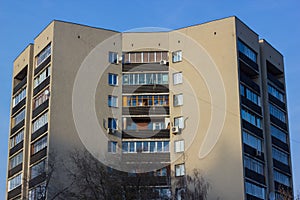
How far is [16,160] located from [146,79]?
17.5 metres

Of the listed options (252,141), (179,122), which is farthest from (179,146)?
(252,141)

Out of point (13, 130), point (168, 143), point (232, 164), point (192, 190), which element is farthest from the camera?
point (13, 130)

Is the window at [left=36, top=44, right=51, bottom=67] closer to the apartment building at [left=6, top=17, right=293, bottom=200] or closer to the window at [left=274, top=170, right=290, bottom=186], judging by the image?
the apartment building at [left=6, top=17, right=293, bottom=200]

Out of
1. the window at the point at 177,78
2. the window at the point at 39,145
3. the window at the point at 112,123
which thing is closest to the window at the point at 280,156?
the window at the point at 177,78

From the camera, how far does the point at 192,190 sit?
5428cm

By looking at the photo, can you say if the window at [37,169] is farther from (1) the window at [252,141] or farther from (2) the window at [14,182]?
(1) the window at [252,141]

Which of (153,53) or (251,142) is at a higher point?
(153,53)

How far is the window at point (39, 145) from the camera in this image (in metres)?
67.7

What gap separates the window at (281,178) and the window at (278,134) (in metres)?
4.13

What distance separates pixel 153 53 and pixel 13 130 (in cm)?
1877

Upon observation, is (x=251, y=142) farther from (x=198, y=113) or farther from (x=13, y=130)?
(x=13, y=130)

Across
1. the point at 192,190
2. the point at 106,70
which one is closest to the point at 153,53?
the point at 106,70

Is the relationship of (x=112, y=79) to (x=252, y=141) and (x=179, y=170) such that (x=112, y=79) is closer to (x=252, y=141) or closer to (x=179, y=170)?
(x=179, y=170)

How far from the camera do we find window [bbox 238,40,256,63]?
6943 cm
